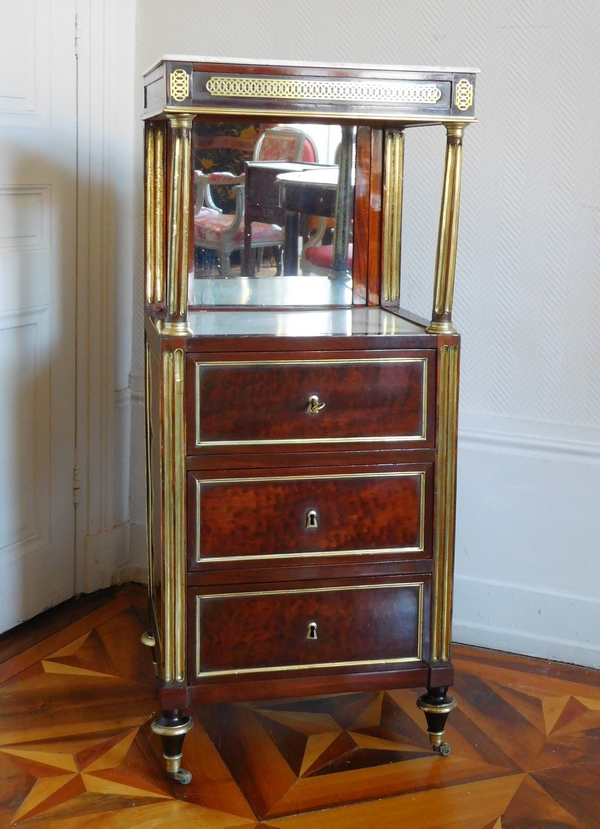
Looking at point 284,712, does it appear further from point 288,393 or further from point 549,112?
point 549,112

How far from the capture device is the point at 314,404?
1.93 meters

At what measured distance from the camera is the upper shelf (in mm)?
1739

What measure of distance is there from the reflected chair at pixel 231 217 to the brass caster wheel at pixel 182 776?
1.14 meters

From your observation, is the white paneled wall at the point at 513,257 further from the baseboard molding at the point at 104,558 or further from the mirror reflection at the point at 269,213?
the baseboard molding at the point at 104,558

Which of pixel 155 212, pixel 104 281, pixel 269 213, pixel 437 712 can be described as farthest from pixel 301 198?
pixel 437 712

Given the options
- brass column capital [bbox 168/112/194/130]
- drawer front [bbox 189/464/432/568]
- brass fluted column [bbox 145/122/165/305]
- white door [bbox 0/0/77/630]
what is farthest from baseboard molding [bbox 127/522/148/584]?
brass column capital [bbox 168/112/194/130]

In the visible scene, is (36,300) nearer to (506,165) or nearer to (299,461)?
(299,461)

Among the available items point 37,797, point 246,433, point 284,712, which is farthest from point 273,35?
point 37,797

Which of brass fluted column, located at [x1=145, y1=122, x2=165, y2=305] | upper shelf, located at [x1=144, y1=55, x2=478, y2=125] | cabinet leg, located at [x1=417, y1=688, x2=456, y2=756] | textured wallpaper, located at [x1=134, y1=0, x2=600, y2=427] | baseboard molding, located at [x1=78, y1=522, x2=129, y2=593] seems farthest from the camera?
baseboard molding, located at [x1=78, y1=522, x2=129, y2=593]

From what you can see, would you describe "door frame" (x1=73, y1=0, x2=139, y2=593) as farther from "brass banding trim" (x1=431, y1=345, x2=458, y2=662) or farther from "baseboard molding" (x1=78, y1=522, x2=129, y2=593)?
"brass banding trim" (x1=431, y1=345, x2=458, y2=662)

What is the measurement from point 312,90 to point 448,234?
0.40m

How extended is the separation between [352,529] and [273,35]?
140cm

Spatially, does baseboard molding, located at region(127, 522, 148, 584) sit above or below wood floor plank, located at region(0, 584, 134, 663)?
above

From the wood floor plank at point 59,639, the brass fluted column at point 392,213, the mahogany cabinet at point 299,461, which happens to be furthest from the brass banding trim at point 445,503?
the wood floor plank at point 59,639
